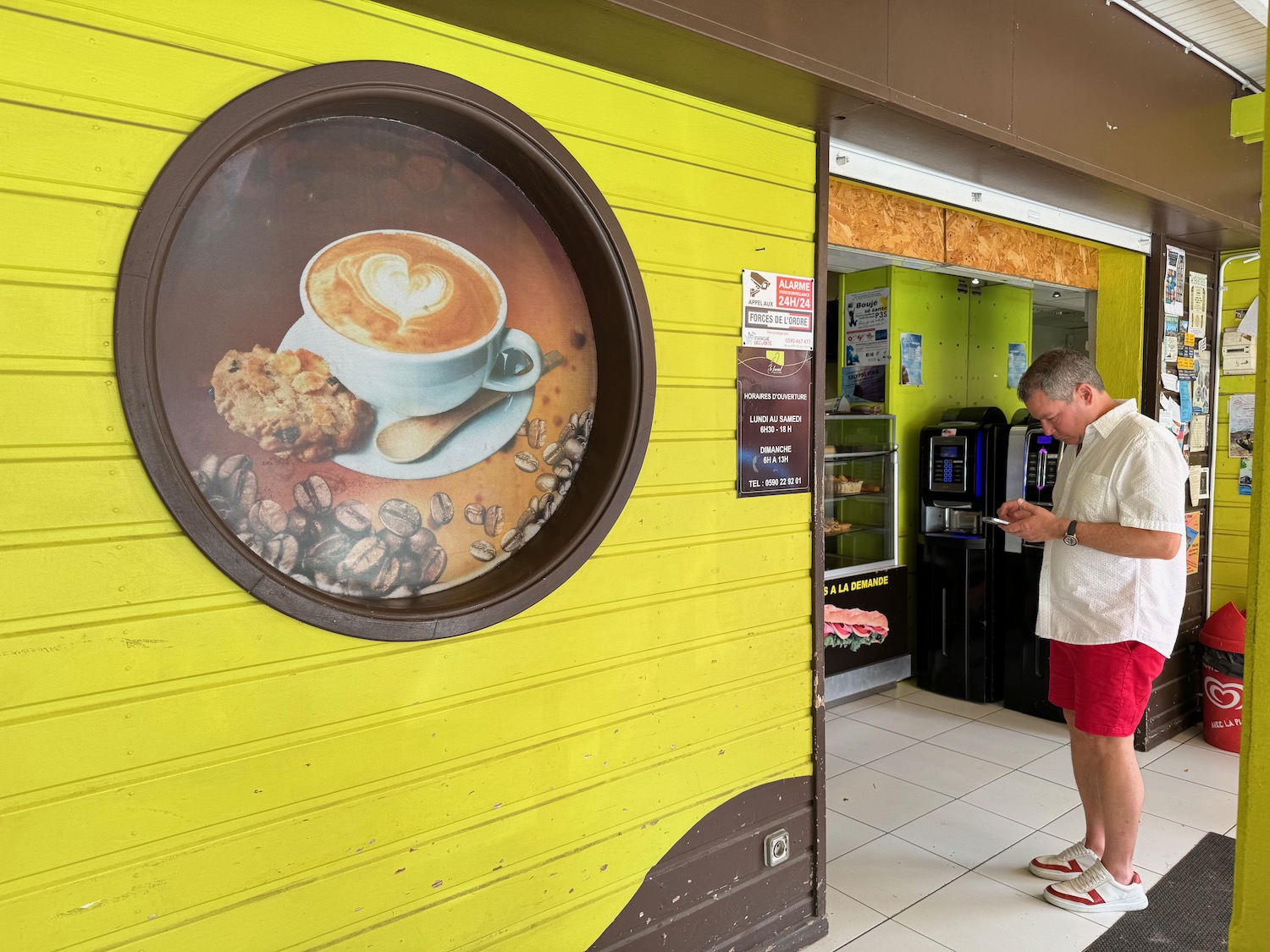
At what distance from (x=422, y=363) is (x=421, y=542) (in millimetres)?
409

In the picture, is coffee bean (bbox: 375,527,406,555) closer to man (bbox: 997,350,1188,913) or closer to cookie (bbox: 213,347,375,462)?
cookie (bbox: 213,347,375,462)

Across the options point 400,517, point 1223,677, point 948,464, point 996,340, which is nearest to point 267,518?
point 400,517

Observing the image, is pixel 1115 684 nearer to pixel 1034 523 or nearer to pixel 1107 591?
pixel 1107 591

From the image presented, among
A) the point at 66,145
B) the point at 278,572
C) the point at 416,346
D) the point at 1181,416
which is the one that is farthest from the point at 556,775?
the point at 1181,416

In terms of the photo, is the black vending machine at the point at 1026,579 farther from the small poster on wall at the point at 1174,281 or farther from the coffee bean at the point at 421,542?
the coffee bean at the point at 421,542

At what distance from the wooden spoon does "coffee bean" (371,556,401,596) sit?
0.23 meters

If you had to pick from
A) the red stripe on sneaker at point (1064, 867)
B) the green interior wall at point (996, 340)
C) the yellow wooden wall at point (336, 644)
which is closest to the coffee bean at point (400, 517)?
the yellow wooden wall at point (336, 644)

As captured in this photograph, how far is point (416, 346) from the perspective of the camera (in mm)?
1969

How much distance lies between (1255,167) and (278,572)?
4.62 metres

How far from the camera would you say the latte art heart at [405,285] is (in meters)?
1.90

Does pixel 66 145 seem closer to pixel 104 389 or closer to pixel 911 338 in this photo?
pixel 104 389

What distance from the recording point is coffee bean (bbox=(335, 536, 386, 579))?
73.7 inches

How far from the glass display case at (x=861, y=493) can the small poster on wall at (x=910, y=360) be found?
0.38 meters

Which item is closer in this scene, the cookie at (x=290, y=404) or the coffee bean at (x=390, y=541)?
the cookie at (x=290, y=404)
